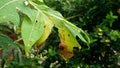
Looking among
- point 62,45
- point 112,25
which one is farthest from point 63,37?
point 112,25

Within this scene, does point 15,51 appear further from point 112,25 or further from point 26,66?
point 112,25

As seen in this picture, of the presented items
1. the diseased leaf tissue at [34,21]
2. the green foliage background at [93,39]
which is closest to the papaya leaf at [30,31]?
the diseased leaf tissue at [34,21]

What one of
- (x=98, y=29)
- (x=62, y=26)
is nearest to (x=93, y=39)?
(x=98, y=29)

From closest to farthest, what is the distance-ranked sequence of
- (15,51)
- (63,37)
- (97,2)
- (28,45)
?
(28,45) → (63,37) → (15,51) → (97,2)

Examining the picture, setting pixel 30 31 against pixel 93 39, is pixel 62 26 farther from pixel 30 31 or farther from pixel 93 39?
pixel 93 39

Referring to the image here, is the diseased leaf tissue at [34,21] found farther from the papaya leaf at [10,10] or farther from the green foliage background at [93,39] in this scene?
the green foliage background at [93,39]
